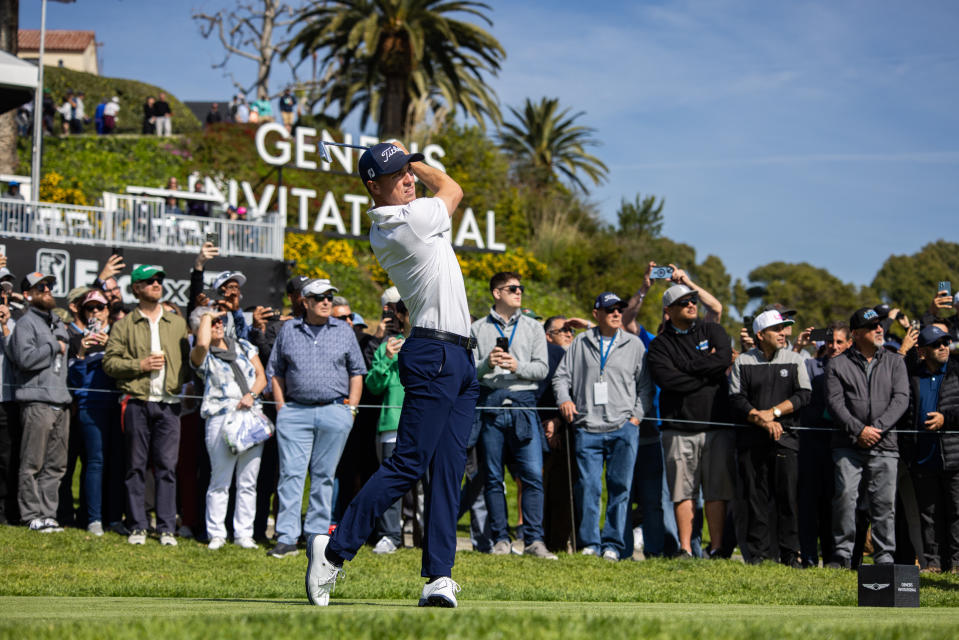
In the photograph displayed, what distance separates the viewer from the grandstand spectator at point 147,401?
33.5 ft

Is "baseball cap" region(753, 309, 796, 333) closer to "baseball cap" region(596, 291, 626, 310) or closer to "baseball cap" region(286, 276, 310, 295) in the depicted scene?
"baseball cap" region(596, 291, 626, 310)

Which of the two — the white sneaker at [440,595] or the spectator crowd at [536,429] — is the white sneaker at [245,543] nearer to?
the spectator crowd at [536,429]

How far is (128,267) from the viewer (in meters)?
28.0

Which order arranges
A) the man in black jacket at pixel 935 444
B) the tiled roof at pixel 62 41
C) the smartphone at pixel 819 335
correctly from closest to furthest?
the man in black jacket at pixel 935 444
the smartphone at pixel 819 335
the tiled roof at pixel 62 41

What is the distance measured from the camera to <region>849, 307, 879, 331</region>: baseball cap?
10.1 m

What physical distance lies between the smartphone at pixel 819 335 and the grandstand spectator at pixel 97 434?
281 inches

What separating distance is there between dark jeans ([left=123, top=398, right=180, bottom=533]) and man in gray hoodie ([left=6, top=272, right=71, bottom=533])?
73 centimetres

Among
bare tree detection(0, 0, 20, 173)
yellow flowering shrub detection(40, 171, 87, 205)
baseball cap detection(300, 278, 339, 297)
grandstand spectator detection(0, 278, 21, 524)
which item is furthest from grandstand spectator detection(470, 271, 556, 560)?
yellow flowering shrub detection(40, 171, 87, 205)

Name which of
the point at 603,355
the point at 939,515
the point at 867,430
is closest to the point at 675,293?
the point at 603,355

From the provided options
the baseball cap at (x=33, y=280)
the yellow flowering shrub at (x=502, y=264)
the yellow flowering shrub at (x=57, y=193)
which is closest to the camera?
the baseball cap at (x=33, y=280)

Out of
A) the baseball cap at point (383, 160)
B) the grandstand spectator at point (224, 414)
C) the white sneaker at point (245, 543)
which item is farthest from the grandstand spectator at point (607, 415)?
the baseball cap at point (383, 160)

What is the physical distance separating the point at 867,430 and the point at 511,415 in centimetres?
323

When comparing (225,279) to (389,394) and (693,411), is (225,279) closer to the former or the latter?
(389,394)

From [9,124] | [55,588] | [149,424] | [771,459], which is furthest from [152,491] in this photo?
[9,124]
